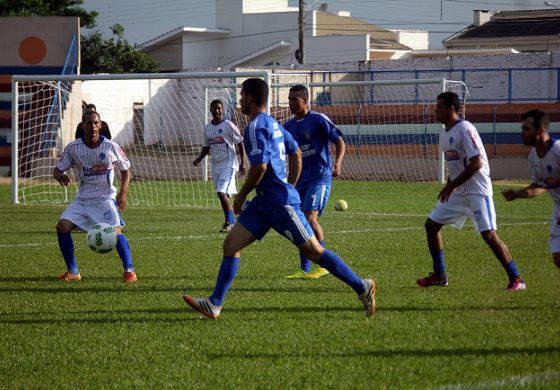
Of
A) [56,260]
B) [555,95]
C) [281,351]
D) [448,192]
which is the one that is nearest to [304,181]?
[448,192]

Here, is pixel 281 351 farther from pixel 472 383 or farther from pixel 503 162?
Answer: pixel 503 162

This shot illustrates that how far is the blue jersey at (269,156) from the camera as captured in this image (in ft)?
26.0

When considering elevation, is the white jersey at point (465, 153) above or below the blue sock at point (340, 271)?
above

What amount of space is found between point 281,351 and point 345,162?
25.5m

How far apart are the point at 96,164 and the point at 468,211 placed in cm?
416

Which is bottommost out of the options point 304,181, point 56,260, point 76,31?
point 56,260

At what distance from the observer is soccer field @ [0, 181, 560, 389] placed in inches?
246

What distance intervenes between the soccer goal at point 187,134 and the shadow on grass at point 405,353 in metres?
15.1

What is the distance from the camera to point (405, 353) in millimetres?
6754

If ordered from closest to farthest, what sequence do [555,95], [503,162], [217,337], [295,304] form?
1. [217,337]
2. [295,304]
3. [503,162]
4. [555,95]

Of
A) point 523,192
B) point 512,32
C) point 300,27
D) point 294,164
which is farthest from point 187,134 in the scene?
point 512,32

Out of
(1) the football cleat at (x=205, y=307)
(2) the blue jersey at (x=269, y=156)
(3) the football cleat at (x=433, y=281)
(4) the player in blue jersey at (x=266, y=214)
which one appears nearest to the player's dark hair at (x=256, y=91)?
(4) the player in blue jersey at (x=266, y=214)

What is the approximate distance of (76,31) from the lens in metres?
35.1

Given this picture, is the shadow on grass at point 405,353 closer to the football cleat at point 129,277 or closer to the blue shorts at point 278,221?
the blue shorts at point 278,221
